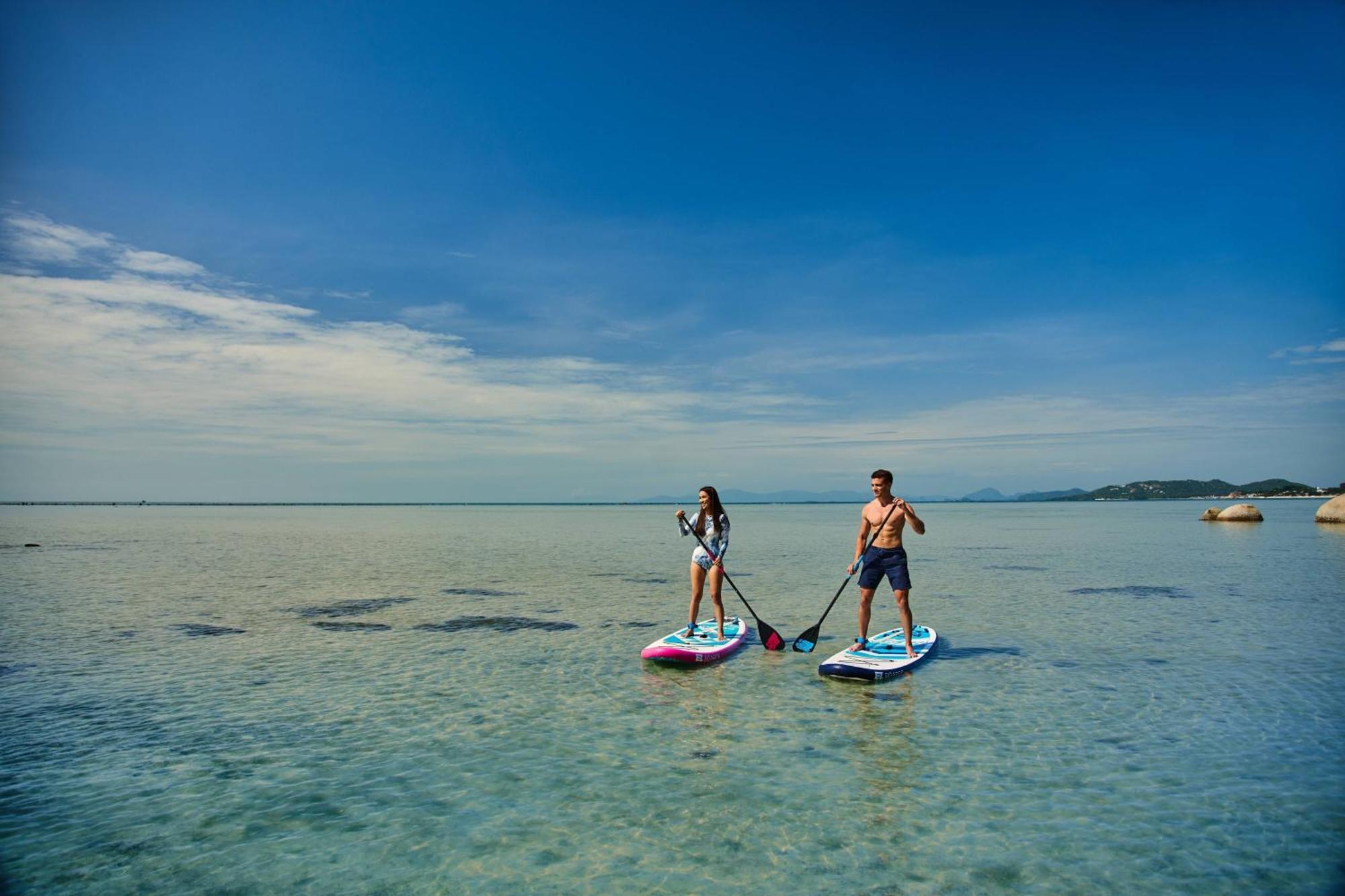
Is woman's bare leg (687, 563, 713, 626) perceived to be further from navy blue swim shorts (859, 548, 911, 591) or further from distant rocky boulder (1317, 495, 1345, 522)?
distant rocky boulder (1317, 495, 1345, 522)

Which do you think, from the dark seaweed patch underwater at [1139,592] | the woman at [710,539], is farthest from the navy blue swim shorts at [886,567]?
the dark seaweed patch underwater at [1139,592]

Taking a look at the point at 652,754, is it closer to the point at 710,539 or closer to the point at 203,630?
the point at 710,539

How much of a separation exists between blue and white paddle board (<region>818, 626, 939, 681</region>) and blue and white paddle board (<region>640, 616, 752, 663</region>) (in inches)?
82.6

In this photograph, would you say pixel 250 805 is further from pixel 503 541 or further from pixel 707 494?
pixel 503 541

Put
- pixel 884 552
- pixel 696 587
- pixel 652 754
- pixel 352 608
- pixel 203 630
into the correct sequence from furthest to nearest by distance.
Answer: pixel 352 608, pixel 203 630, pixel 696 587, pixel 884 552, pixel 652 754

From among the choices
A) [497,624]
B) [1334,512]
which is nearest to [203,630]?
[497,624]

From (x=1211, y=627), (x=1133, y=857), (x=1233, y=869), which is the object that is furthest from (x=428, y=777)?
(x=1211, y=627)

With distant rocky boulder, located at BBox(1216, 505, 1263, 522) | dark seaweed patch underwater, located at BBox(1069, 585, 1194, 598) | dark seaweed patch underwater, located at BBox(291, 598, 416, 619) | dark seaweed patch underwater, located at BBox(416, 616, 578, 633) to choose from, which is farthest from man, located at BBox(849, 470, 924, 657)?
distant rocky boulder, located at BBox(1216, 505, 1263, 522)

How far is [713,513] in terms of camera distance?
47.3 feet

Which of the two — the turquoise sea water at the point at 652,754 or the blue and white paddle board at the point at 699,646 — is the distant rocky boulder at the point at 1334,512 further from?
the blue and white paddle board at the point at 699,646

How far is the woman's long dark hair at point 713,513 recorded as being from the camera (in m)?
14.2

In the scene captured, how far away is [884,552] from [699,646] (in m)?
3.97

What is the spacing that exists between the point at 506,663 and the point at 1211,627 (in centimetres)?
1634

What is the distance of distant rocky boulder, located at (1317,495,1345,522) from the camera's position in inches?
2532
